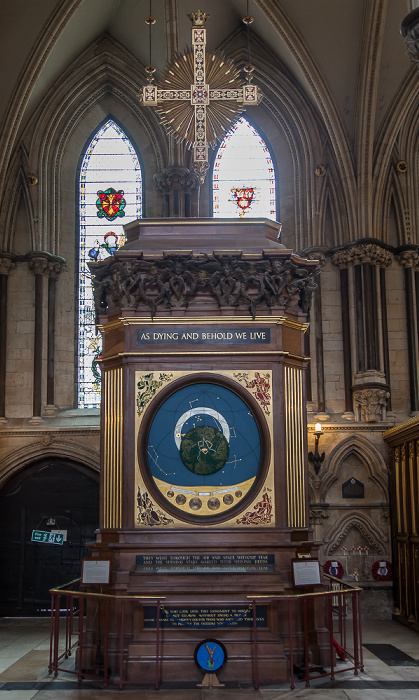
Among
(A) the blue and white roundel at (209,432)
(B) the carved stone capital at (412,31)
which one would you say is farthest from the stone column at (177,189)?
(B) the carved stone capital at (412,31)

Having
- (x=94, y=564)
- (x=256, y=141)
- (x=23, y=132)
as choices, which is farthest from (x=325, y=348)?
(x=94, y=564)

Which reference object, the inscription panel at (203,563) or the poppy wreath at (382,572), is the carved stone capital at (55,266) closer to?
the poppy wreath at (382,572)

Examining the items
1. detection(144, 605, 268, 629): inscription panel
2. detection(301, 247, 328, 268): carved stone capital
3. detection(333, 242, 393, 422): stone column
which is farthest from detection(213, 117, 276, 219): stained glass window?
detection(144, 605, 268, 629): inscription panel

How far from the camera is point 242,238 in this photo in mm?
9055

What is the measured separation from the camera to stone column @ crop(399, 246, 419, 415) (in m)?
15.5

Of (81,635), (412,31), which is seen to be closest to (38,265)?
(81,635)

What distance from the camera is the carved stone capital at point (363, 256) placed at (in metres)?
15.4

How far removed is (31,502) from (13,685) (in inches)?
266

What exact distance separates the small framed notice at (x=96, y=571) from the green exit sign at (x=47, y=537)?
6.43 m

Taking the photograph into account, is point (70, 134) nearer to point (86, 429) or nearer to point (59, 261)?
point (59, 261)

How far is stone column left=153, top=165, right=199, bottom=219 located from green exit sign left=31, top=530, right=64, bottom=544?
604 cm

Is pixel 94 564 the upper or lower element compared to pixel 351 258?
lower

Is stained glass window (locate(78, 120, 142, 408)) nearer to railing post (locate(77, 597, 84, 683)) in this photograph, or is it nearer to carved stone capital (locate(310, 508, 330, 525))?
carved stone capital (locate(310, 508, 330, 525))

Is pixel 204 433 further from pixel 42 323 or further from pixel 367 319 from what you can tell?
pixel 42 323
